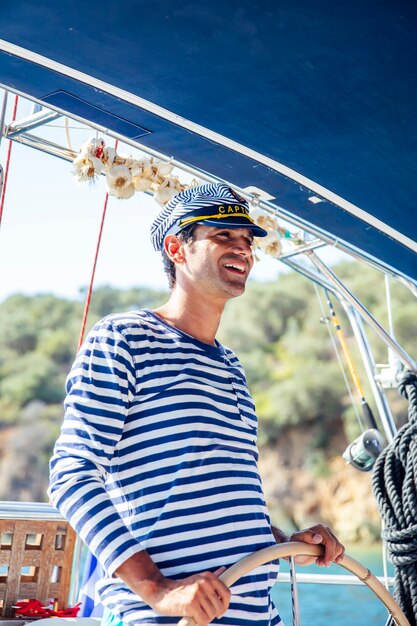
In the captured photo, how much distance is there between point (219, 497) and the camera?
1173 millimetres

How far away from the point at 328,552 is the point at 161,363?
38 cm

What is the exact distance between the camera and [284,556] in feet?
3.81

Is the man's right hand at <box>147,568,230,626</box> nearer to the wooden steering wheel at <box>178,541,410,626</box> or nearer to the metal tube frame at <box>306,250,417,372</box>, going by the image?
the wooden steering wheel at <box>178,541,410,626</box>

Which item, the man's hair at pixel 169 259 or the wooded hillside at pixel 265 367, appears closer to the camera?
the man's hair at pixel 169 259

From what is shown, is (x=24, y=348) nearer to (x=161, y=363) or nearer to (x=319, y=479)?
(x=319, y=479)

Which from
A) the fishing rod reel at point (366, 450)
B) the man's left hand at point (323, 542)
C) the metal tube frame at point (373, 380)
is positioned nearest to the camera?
the man's left hand at point (323, 542)

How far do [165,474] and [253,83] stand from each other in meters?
0.81

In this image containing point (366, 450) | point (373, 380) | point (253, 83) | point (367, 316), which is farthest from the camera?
point (373, 380)

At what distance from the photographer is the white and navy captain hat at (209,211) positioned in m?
1.34

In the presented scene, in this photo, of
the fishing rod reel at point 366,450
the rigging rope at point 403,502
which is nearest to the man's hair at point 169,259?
the rigging rope at point 403,502

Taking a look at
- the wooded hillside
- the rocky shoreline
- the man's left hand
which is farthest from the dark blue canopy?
the rocky shoreline

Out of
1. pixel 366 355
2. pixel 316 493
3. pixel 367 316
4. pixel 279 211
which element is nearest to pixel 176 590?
pixel 279 211

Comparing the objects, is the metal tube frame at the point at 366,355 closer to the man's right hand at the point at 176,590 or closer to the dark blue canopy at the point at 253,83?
the dark blue canopy at the point at 253,83

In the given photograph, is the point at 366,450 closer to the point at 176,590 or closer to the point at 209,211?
the point at 209,211
